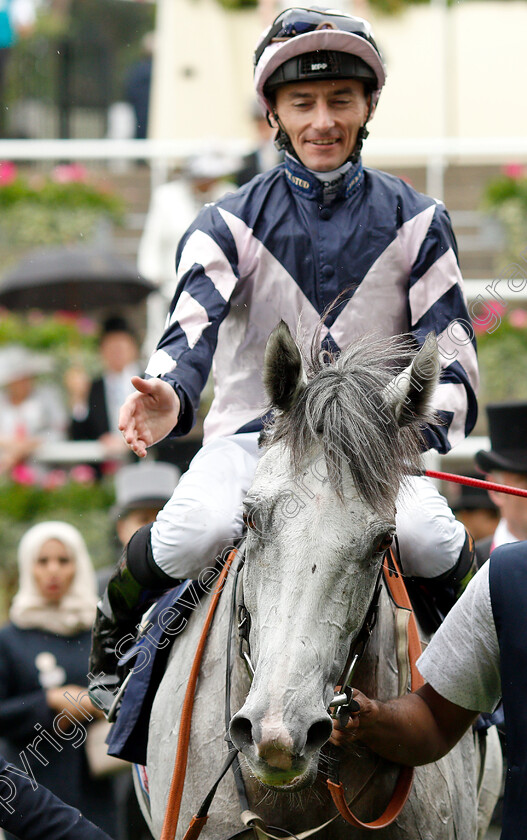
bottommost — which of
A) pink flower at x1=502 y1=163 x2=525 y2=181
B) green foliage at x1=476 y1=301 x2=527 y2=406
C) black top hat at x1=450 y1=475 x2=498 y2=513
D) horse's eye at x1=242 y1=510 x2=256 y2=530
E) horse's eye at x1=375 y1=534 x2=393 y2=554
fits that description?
black top hat at x1=450 y1=475 x2=498 y2=513

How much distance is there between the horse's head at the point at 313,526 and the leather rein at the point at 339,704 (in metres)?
0.10

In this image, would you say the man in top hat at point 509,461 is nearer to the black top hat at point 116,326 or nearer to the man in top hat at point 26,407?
the black top hat at point 116,326

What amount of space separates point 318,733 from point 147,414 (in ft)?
3.46

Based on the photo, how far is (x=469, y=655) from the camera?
296cm

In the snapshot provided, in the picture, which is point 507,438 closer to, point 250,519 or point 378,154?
point 250,519

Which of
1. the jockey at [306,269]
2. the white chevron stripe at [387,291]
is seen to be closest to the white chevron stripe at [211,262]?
the jockey at [306,269]

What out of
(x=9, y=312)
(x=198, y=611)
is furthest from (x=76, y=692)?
(x=9, y=312)

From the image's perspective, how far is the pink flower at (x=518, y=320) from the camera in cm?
830

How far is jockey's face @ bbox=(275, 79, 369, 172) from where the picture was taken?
3.78 m

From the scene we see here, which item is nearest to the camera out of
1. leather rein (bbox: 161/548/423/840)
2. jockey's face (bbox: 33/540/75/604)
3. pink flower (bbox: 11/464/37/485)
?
leather rein (bbox: 161/548/423/840)

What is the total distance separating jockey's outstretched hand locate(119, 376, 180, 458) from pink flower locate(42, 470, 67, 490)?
5163 millimetres

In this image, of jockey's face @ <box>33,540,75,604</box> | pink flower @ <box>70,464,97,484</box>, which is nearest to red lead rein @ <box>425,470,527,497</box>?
jockey's face @ <box>33,540,75,604</box>

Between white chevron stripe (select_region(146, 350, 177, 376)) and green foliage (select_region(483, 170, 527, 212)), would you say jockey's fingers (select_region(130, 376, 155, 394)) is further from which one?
green foliage (select_region(483, 170, 527, 212))

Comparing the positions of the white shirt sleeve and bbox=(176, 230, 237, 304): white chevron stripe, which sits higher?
bbox=(176, 230, 237, 304): white chevron stripe
